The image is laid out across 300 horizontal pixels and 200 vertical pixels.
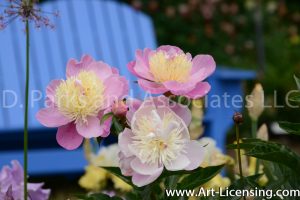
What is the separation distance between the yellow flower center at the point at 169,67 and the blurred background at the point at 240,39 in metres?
6.57

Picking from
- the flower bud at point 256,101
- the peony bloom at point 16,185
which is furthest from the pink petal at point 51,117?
the flower bud at point 256,101

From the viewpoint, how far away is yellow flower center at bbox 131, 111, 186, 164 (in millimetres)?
1027

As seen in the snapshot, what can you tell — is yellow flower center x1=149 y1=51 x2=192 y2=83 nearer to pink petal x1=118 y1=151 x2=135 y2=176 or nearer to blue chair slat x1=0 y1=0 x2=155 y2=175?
pink petal x1=118 y1=151 x2=135 y2=176

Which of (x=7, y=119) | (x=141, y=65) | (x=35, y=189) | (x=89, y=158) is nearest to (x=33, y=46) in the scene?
(x=7, y=119)

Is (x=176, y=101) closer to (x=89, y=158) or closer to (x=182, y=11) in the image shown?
(x=89, y=158)

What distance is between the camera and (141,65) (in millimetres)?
1109

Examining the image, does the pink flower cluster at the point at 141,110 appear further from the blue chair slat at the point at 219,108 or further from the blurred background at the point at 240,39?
the blurred background at the point at 240,39

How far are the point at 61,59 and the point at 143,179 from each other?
148 inches

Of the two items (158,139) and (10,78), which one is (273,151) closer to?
(158,139)

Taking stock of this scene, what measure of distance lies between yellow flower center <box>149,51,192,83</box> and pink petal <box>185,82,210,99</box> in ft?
0.07

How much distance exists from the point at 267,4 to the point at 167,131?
926cm

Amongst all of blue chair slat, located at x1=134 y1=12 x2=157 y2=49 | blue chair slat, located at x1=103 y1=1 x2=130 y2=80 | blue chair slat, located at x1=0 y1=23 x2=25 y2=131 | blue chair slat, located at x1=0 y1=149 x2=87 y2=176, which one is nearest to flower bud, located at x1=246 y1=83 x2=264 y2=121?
blue chair slat, located at x1=0 y1=23 x2=25 y2=131

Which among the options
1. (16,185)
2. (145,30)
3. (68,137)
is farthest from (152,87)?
(145,30)

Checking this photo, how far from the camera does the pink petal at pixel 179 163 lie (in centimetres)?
102
